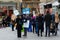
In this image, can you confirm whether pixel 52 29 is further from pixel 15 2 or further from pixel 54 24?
pixel 15 2

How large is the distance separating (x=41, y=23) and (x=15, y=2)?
35.0m

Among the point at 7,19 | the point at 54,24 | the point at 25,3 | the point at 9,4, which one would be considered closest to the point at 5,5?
the point at 9,4

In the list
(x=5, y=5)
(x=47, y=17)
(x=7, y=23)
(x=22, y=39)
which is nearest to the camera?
Answer: (x=22, y=39)

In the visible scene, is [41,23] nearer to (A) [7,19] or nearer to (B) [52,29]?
(B) [52,29]

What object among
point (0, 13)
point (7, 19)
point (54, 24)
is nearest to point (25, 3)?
point (0, 13)

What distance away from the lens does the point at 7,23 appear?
115 ft

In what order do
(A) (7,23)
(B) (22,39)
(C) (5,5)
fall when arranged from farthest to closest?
1. (C) (5,5)
2. (A) (7,23)
3. (B) (22,39)

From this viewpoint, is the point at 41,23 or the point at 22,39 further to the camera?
the point at 41,23

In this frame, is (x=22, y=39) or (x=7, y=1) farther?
(x=7, y=1)

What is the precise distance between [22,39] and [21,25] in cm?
135

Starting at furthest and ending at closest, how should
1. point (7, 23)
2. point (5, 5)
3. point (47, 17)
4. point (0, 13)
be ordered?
1. point (5, 5)
2. point (0, 13)
3. point (7, 23)
4. point (47, 17)

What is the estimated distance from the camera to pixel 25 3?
55.8 meters

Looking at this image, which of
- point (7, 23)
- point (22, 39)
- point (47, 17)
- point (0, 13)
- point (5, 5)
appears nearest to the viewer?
point (22, 39)

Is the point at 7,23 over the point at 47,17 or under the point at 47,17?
under
